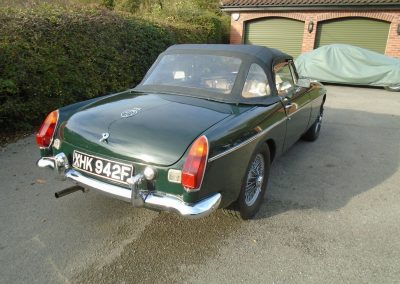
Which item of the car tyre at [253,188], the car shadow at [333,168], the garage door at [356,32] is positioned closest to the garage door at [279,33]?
the garage door at [356,32]

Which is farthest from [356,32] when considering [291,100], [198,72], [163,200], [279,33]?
[163,200]

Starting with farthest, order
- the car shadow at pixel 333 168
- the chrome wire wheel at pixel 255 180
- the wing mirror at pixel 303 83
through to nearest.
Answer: the wing mirror at pixel 303 83 < the car shadow at pixel 333 168 < the chrome wire wheel at pixel 255 180

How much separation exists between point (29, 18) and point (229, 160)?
15.4 ft

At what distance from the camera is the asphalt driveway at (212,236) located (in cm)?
240

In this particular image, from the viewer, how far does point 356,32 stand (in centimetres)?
1411

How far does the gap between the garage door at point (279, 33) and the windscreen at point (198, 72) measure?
13235mm

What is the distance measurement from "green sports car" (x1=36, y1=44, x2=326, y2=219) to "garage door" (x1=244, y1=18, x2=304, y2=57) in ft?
41.8

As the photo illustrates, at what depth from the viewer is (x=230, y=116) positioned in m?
2.76

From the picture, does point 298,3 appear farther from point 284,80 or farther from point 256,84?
point 256,84

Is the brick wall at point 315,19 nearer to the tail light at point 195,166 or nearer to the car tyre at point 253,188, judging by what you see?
the car tyre at point 253,188

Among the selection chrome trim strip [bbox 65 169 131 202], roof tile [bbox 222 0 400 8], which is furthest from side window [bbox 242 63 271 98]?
roof tile [bbox 222 0 400 8]

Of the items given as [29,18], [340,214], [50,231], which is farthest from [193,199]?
[29,18]

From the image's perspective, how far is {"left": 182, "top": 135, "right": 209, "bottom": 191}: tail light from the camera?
2.26 meters

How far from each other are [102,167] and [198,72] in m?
1.53
